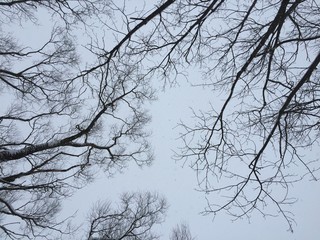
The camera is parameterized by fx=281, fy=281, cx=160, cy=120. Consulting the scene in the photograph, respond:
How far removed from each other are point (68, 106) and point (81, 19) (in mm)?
2481

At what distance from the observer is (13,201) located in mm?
7777

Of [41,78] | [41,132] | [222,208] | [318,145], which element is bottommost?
[222,208]

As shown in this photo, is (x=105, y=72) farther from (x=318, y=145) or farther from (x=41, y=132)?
(x=41, y=132)

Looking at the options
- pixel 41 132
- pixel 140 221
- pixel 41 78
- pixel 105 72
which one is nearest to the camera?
pixel 105 72

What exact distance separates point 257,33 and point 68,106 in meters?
5.34

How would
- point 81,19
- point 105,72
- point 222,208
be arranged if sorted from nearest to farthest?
point 222,208, point 105,72, point 81,19

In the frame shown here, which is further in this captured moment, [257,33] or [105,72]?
[105,72]

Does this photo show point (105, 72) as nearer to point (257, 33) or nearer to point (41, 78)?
point (257, 33)

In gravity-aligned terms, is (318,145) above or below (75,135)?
below

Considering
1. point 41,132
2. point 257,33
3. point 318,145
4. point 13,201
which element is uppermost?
point 41,132

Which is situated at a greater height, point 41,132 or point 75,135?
point 41,132

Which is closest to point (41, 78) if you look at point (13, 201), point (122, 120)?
point (122, 120)

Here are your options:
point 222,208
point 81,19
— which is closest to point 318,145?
point 222,208

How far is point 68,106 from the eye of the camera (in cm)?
757
